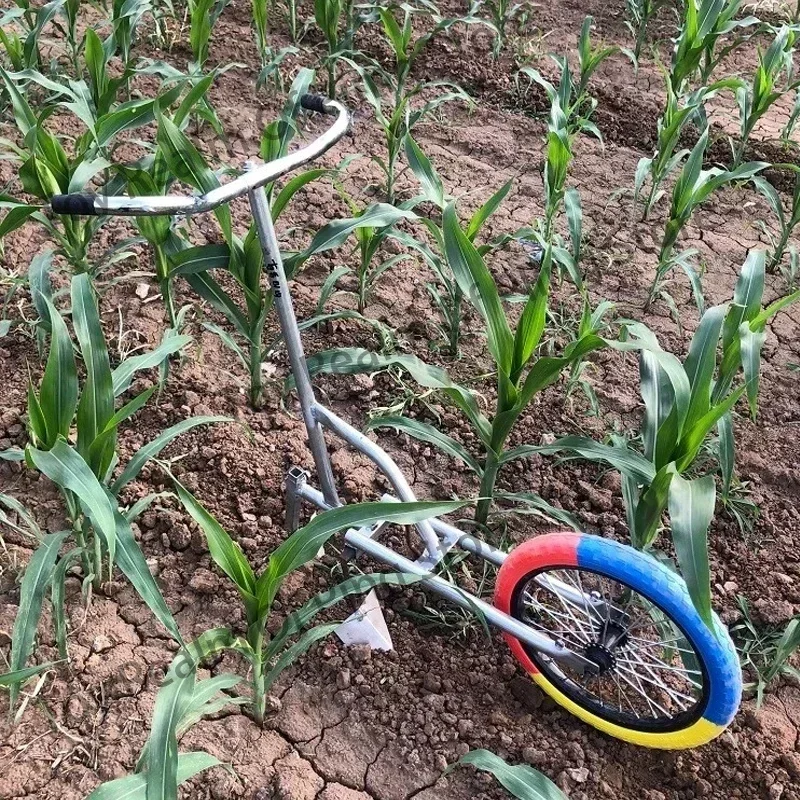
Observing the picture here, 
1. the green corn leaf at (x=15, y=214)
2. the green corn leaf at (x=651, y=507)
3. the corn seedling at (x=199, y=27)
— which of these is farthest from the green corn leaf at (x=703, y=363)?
the corn seedling at (x=199, y=27)

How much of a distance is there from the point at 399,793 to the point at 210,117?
1835 millimetres

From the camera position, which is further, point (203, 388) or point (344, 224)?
point (203, 388)

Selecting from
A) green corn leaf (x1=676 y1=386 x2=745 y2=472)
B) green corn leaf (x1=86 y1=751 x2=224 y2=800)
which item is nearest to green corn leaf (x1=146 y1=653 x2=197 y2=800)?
green corn leaf (x1=86 y1=751 x2=224 y2=800)

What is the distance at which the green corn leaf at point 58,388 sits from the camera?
1.45 meters

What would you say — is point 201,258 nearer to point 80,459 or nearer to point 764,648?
point 80,459

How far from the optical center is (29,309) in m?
2.46

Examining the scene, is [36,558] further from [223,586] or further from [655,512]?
[655,512]

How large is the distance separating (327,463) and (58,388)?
57cm

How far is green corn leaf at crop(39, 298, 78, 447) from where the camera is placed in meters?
1.45

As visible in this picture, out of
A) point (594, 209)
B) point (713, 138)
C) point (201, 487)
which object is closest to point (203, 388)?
point (201, 487)

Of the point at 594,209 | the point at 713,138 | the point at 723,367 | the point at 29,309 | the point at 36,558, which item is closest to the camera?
the point at 36,558

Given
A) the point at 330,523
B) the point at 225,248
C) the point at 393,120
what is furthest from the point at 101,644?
the point at 393,120

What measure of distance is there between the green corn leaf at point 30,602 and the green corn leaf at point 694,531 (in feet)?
3.68

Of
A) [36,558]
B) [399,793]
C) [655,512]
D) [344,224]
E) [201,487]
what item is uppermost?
[344,224]
